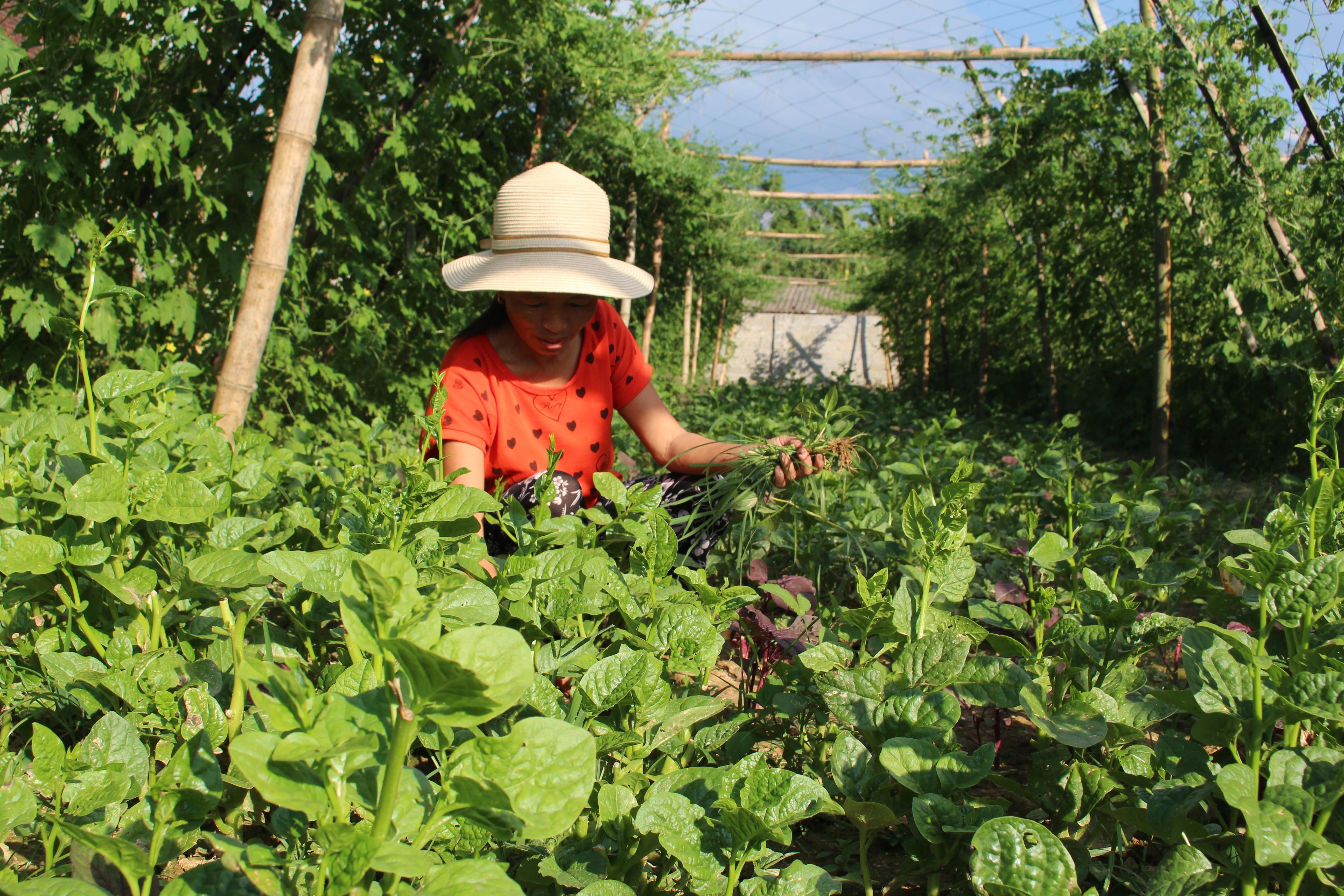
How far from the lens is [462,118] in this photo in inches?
218

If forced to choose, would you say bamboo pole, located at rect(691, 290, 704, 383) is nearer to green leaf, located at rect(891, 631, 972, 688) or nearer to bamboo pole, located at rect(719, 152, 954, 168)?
bamboo pole, located at rect(719, 152, 954, 168)

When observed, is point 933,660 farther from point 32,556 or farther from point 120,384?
point 120,384

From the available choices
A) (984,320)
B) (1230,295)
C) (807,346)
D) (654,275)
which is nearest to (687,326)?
(654,275)

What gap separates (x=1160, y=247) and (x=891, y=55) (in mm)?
5509

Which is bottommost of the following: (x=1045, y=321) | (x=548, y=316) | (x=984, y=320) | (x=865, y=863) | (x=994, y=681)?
(x=865, y=863)

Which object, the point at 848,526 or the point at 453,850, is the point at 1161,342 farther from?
the point at 453,850

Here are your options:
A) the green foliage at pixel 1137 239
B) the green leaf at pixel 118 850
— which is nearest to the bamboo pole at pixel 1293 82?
the green foliage at pixel 1137 239

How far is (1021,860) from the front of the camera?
865mm

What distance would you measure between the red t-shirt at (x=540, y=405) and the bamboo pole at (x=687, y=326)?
974cm

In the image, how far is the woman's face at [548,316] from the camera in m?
2.10

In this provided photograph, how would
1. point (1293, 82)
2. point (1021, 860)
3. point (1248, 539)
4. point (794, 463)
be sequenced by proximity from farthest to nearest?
point (1293, 82), point (794, 463), point (1248, 539), point (1021, 860)

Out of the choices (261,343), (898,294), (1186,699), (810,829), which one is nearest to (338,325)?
(261,343)

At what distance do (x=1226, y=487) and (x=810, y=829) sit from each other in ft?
15.2

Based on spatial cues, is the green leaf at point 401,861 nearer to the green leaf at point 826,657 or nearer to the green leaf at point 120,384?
the green leaf at point 826,657
